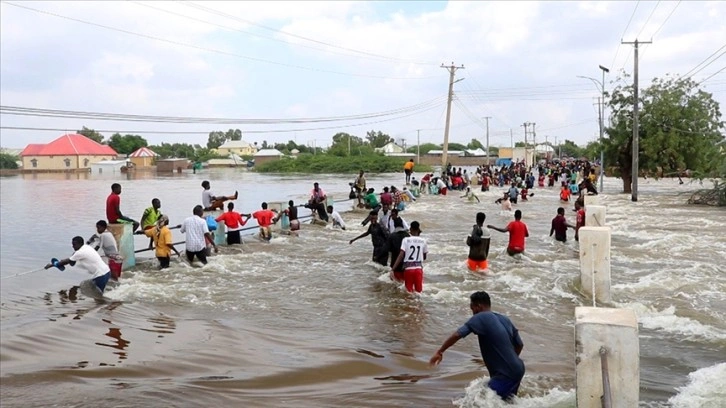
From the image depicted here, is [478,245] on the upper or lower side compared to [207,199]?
lower

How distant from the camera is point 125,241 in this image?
45.3 feet

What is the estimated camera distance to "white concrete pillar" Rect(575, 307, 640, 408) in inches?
201

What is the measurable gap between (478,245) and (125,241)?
7247 millimetres

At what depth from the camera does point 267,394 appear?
23.3ft

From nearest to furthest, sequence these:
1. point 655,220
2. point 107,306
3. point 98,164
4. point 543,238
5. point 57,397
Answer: point 57,397, point 107,306, point 543,238, point 655,220, point 98,164

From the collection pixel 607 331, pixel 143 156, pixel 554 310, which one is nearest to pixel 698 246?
pixel 554 310

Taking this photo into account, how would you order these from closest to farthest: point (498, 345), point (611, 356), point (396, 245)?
point (611, 356), point (498, 345), point (396, 245)

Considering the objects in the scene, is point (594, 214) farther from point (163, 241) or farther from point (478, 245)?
point (163, 241)

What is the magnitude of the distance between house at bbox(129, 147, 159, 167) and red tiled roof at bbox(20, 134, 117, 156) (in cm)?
826

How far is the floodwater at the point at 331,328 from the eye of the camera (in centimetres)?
711

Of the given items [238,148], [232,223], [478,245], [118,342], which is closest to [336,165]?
[238,148]

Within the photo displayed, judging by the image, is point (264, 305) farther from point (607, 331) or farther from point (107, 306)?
point (607, 331)

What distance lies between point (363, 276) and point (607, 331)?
8930 millimetres

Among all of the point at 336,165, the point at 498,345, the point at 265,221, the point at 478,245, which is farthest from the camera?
the point at 336,165
